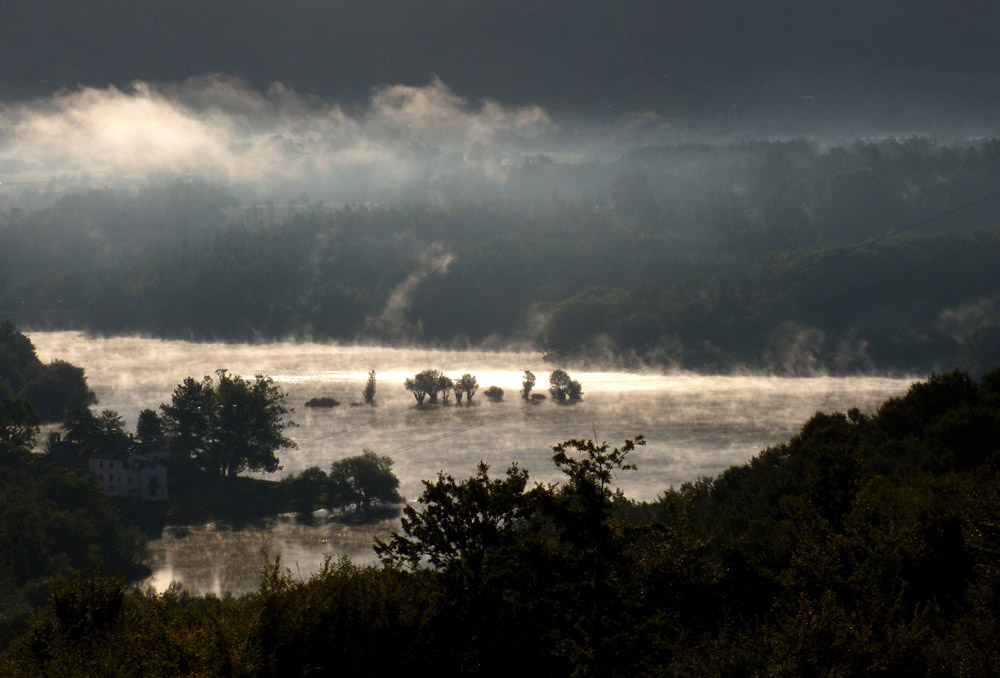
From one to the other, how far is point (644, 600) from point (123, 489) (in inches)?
3385

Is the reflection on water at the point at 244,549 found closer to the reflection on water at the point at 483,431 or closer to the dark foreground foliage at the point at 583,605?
the reflection on water at the point at 483,431

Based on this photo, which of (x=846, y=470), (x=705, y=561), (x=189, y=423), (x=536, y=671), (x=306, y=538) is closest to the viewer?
(x=536, y=671)

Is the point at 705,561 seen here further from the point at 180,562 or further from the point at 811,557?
the point at 180,562

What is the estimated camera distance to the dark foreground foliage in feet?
80.9

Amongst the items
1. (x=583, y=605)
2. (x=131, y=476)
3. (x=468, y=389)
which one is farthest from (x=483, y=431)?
(x=583, y=605)

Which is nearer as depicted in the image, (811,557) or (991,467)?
(811,557)

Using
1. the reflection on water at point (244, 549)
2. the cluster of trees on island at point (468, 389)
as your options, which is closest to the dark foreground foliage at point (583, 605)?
the reflection on water at point (244, 549)

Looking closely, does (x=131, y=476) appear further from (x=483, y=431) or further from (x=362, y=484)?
(x=483, y=431)

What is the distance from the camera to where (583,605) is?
2942 centimetres

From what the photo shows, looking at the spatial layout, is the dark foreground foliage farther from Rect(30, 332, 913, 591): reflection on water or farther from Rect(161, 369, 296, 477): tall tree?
Rect(161, 369, 296, 477): tall tree

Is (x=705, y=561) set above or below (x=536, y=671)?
above

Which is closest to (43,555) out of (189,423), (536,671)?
(189,423)

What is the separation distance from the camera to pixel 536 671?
28750 mm

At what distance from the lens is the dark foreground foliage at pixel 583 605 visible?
2467 centimetres
